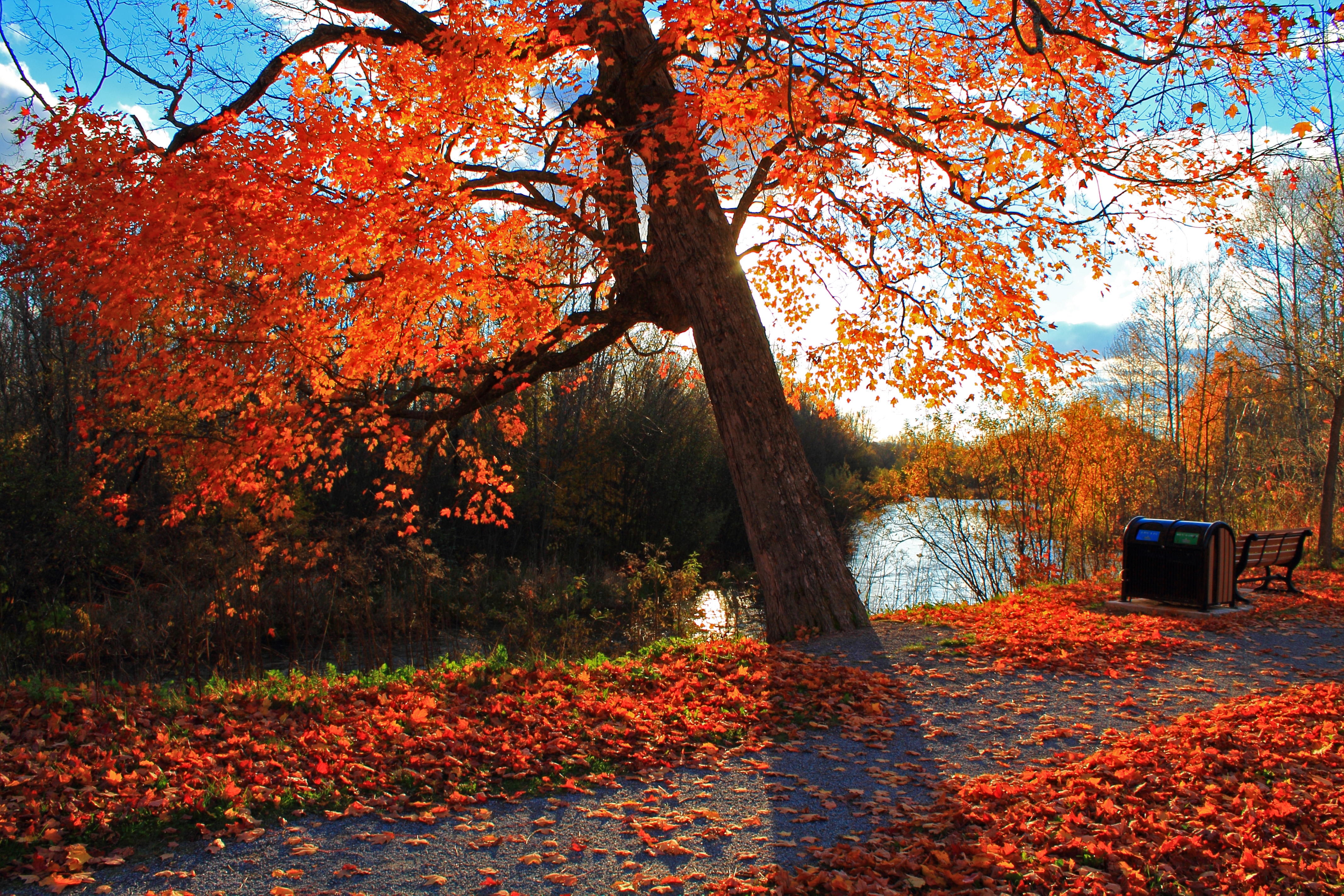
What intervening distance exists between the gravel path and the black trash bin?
12.3 feet

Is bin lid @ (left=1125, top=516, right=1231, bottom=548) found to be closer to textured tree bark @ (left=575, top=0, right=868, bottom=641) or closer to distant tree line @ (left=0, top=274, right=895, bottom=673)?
textured tree bark @ (left=575, top=0, right=868, bottom=641)

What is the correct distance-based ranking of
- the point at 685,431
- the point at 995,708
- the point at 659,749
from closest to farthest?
the point at 659,749
the point at 995,708
the point at 685,431

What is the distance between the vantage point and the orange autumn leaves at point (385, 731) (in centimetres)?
401

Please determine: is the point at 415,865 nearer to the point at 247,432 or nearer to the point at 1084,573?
the point at 247,432

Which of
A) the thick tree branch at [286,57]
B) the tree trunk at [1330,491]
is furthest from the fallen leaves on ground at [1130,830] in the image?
the tree trunk at [1330,491]

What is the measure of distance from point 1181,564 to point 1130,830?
764 cm

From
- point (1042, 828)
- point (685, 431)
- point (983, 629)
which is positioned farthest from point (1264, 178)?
point (685, 431)

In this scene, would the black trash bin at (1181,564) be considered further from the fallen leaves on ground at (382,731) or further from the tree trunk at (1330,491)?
the tree trunk at (1330,491)

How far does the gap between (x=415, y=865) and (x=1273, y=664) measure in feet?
24.7

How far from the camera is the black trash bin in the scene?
9.95m

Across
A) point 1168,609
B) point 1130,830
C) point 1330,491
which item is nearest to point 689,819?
point 1130,830

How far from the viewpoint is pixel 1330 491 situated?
613 inches

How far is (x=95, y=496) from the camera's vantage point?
12367 mm

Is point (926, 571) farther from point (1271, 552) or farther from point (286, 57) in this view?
point (286, 57)
